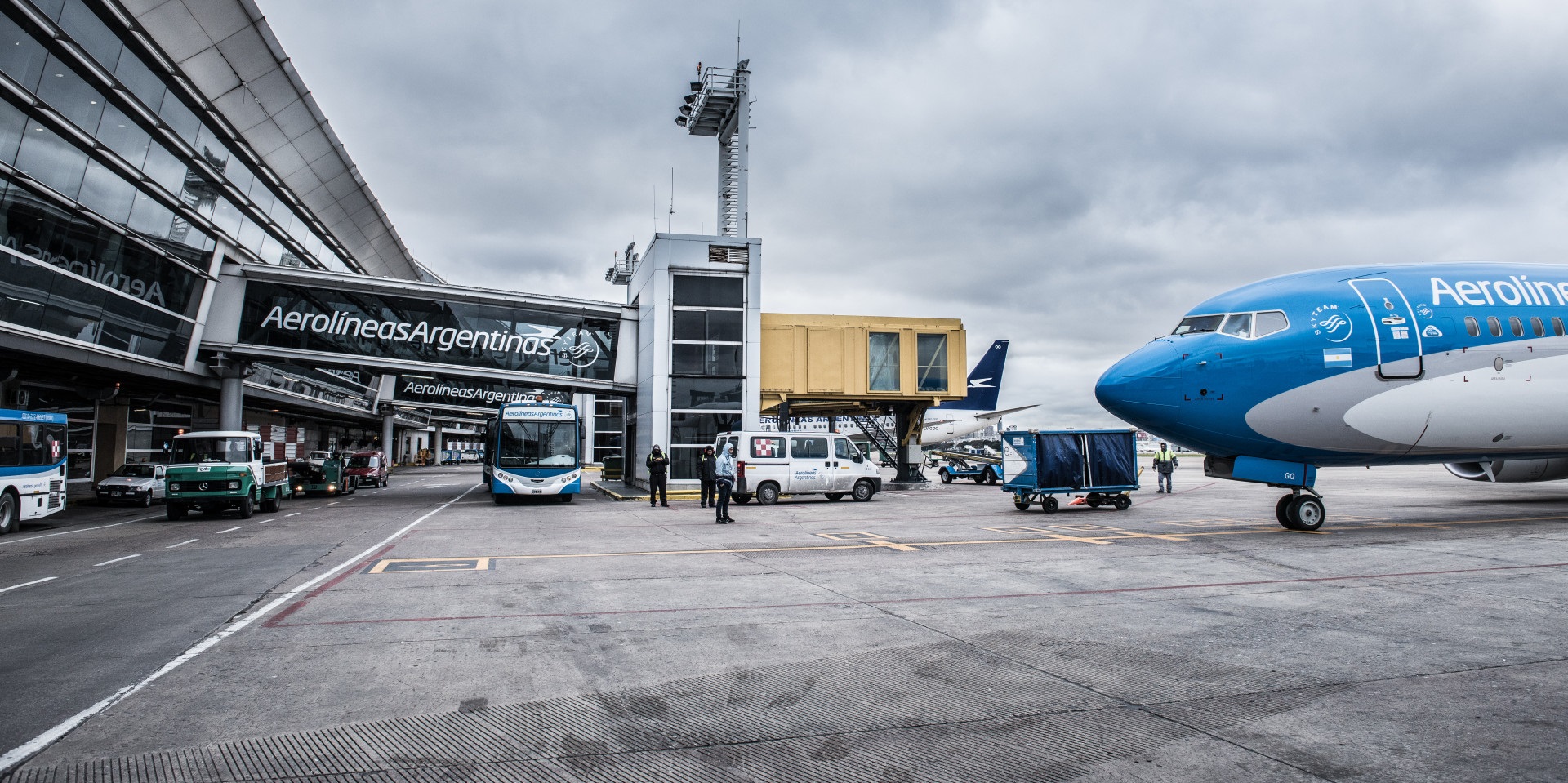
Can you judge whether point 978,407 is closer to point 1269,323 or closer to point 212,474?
point 1269,323

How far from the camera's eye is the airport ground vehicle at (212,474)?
19.1 m

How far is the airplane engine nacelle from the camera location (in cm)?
1898

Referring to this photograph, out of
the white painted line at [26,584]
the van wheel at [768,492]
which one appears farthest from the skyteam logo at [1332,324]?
the white painted line at [26,584]

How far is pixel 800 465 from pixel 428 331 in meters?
14.5

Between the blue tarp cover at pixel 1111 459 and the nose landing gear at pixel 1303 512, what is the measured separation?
566 centimetres

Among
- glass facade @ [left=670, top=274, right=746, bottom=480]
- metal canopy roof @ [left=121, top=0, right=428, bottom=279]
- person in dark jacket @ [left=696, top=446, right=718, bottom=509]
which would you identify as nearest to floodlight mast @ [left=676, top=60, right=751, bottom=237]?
glass facade @ [left=670, top=274, right=746, bottom=480]

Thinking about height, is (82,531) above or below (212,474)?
below

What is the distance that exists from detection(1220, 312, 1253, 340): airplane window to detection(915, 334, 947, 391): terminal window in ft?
58.3

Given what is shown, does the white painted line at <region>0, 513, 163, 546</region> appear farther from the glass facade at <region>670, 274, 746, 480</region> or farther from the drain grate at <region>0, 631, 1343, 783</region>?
the drain grate at <region>0, 631, 1343, 783</region>

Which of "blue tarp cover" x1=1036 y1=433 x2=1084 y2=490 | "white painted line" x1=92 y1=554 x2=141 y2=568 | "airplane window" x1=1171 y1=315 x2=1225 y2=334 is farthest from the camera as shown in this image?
"blue tarp cover" x1=1036 y1=433 x2=1084 y2=490

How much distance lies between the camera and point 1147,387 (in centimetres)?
1327

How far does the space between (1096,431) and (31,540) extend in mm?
21607

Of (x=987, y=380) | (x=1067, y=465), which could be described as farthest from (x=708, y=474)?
(x=987, y=380)

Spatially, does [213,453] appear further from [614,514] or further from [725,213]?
[725,213]
